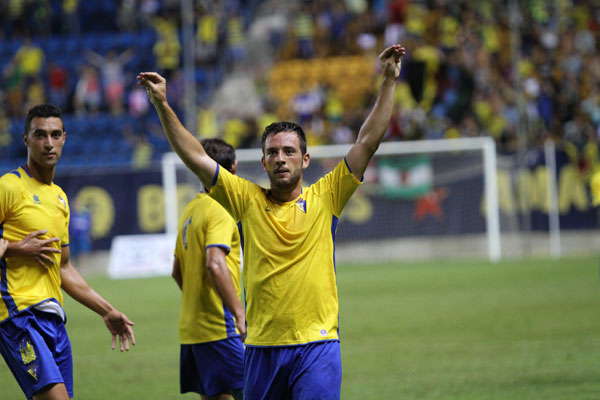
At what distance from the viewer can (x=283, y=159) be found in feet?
16.7

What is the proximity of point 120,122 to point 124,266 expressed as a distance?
6751mm

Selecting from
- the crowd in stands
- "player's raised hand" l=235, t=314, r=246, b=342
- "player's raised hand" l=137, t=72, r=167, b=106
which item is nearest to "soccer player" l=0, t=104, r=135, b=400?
"player's raised hand" l=235, t=314, r=246, b=342

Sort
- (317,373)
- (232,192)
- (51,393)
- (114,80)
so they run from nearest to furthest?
1. (317,373)
2. (232,192)
3. (51,393)
4. (114,80)

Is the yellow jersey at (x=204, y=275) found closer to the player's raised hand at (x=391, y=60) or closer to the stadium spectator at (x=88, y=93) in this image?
the player's raised hand at (x=391, y=60)

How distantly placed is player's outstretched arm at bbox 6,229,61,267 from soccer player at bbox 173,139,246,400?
107 cm

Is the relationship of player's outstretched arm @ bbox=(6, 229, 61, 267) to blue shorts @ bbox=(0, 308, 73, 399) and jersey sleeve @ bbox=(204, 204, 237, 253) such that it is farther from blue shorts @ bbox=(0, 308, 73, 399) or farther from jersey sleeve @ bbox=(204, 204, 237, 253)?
jersey sleeve @ bbox=(204, 204, 237, 253)

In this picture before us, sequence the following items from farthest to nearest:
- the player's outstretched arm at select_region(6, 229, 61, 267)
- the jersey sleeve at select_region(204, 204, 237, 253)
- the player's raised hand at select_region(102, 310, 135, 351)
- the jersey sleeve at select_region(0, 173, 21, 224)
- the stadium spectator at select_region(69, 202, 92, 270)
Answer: the stadium spectator at select_region(69, 202, 92, 270) < the jersey sleeve at select_region(204, 204, 237, 253) < the player's raised hand at select_region(102, 310, 135, 351) < the jersey sleeve at select_region(0, 173, 21, 224) < the player's outstretched arm at select_region(6, 229, 61, 267)

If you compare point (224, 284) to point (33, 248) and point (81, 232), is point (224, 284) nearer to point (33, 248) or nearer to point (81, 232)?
point (33, 248)

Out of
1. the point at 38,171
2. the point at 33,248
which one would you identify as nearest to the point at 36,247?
the point at 33,248

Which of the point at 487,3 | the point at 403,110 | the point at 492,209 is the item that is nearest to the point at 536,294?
the point at 492,209

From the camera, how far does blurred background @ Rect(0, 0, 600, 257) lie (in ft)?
80.8

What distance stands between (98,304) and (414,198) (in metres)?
19.2

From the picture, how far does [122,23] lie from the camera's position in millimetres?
32562

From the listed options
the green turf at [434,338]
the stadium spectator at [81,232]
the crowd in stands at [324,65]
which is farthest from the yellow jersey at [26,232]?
the crowd in stands at [324,65]
